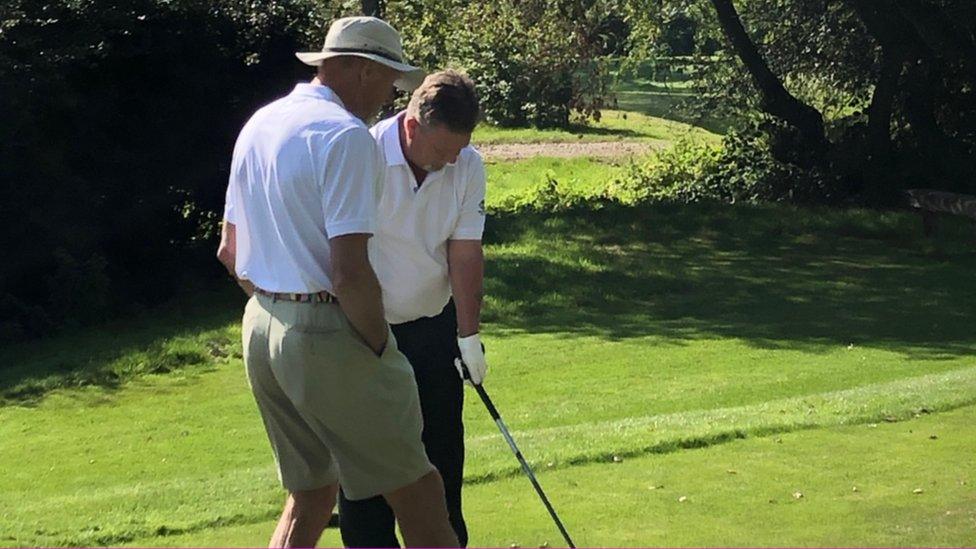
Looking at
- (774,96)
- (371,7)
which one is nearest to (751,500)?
(371,7)

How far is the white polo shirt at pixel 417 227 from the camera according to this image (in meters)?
5.01

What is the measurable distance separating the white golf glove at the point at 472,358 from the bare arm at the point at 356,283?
109 centimetres

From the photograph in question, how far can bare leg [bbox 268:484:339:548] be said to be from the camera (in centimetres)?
A: 450

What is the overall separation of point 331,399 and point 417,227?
107cm

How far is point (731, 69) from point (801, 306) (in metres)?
9.76

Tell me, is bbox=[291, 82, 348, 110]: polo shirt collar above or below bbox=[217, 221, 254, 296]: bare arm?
above

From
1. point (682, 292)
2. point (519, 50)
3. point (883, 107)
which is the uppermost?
point (519, 50)

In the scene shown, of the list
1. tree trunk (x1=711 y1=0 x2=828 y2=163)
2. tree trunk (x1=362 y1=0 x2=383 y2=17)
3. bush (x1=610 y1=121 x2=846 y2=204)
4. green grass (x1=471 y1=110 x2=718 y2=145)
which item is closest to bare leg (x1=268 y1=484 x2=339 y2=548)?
tree trunk (x1=362 y1=0 x2=383 y2=17)

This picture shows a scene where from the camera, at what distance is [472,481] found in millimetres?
6934

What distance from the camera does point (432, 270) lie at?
5.05 meters

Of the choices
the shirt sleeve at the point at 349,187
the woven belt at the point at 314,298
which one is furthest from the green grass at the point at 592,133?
the shirt sleeve at the point at 349,187

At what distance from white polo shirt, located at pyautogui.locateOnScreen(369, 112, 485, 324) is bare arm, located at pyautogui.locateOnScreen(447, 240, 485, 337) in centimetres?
3

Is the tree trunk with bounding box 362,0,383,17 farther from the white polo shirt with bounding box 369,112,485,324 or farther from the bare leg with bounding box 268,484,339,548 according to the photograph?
the bare leg with bounding box 268,484,339,548

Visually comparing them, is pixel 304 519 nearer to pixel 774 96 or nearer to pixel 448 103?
pixel 448 103
